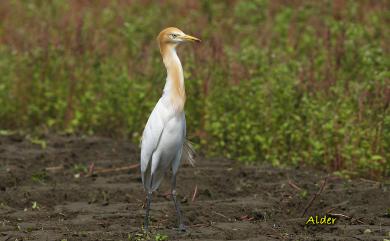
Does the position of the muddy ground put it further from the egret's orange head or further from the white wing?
the egret's orange head

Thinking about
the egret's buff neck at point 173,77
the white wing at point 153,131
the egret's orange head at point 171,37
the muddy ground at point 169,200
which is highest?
the egret's orange head at point 171,37

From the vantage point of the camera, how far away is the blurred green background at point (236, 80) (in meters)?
8.41

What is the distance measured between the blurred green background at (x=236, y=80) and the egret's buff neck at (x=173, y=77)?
2.25 metres

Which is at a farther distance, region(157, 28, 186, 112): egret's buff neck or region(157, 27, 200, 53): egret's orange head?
region(157, 27, 200, 53): egret's orange head

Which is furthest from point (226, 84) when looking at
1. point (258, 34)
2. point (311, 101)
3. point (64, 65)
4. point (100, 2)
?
point (100, 2)

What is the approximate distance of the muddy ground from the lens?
5996 millimetres

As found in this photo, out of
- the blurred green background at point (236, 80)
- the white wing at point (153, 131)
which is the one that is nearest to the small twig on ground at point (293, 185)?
the blurred green background at point (236, 80)

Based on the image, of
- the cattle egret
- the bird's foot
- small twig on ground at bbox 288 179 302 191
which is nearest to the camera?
the bird's foot

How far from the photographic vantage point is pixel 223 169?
27.4 feet

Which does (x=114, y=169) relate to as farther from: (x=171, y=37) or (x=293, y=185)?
(x=171, y=37)

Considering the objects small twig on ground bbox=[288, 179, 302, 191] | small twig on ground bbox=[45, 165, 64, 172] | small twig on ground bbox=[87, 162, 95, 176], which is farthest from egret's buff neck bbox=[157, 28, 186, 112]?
small twig on ground bbox=[45, 165, 64, 172]

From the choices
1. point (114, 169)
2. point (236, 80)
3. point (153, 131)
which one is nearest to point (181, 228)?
point (153, 131)

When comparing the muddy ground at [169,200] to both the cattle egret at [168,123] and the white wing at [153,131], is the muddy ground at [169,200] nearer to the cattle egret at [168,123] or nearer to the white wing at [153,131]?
the cattle egret at [168,123]

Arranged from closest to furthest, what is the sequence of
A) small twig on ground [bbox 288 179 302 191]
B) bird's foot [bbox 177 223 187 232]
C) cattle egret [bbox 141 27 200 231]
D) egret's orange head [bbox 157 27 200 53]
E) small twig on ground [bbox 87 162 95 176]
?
bird's foot [bbox 177 223 187 232] → cattle egret [bbox 141 27 200 231] → egret's orange head [bbox 157 27 200 53] → small twig on ground [bbox 288 179 302 191] → small twig on ground [bbox 87 162 95 176]
